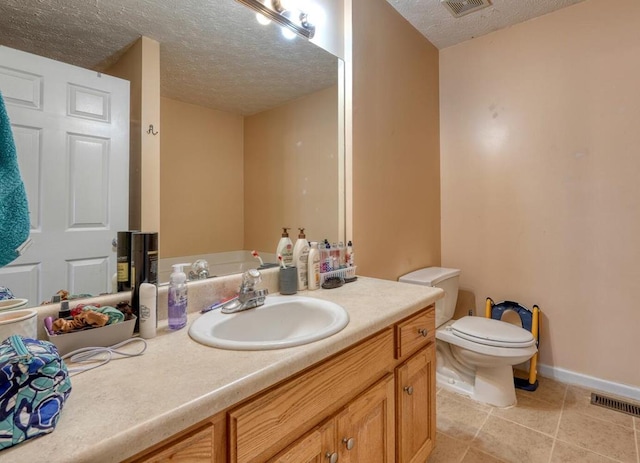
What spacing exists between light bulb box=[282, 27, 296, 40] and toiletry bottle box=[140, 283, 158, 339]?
123 cm

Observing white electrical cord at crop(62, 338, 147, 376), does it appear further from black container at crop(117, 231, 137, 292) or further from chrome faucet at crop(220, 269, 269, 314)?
chrome faucet at crop(220, 269, 269, 314)

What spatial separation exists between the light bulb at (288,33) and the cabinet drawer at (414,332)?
1.34 m

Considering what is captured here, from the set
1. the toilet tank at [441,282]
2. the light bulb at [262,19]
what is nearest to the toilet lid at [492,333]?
the toilet tank at [441,282]

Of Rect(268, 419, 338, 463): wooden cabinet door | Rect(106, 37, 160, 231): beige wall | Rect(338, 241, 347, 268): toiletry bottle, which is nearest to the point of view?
Rect(268, 419, 338, 463): wooden cabinet door

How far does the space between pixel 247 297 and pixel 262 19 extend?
3.80ft

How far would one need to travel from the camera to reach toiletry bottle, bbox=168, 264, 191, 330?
940 mm

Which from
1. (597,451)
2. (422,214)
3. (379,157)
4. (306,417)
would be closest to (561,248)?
(422,214)

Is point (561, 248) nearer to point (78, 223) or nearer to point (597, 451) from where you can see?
point (597, 451)

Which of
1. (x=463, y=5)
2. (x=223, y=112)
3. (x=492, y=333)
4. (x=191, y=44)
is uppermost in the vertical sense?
(x=463, y=5)

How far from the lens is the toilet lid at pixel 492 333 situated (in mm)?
1754

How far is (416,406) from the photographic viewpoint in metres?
1.27

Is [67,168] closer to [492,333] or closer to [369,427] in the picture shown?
[369,427]

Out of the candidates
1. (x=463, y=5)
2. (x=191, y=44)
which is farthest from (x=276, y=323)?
(x=463, y=5)

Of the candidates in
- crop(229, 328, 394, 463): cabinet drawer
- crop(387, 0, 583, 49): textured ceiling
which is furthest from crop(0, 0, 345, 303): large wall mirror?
crop(387, 0, 583, 49): textured ceiling
